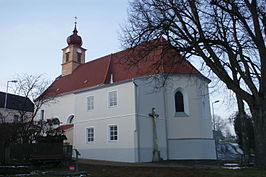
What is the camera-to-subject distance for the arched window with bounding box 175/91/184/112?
77.4ft

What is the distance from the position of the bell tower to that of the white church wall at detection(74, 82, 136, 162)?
487 inches

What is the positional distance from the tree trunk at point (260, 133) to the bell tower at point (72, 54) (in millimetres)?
26726

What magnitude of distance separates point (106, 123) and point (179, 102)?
23.3ft

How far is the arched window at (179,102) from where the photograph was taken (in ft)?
77.4

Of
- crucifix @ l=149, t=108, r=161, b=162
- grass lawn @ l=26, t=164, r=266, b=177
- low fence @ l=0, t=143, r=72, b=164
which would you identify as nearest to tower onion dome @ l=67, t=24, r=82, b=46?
crucifix @ l=149, t=108, r=161, b=162

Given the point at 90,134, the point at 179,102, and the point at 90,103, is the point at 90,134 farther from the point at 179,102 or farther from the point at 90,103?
the point at 179,102

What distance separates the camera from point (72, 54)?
35375 mm

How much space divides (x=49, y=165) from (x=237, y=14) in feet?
42.9

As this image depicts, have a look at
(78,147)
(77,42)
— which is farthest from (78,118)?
(77,42)

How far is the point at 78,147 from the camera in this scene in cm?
2283

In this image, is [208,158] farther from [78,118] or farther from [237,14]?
[237,14]

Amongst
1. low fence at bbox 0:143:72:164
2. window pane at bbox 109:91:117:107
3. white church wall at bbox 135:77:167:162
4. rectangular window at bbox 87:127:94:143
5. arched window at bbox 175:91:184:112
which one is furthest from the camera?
arched window at bbox 175:91:184:112

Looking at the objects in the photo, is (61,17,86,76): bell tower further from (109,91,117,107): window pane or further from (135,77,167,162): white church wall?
(135,77,167,162): white church wall

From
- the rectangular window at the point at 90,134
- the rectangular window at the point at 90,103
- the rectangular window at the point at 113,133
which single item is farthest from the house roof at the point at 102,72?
the rectangular window at the point at 90,134
